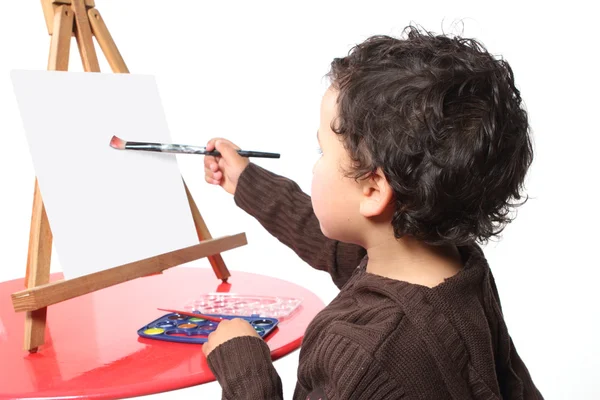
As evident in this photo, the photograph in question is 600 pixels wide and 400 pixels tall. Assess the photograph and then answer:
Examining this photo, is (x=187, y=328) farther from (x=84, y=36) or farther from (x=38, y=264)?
(x=84, y=36)

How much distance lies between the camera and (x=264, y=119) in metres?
2.59

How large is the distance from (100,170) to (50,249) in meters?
0.17

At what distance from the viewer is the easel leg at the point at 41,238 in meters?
1.22

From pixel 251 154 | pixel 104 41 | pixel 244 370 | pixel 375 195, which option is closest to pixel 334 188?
pixel 375 195

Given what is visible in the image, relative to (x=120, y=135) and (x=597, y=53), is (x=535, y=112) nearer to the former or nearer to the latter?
(x=597, y=53)

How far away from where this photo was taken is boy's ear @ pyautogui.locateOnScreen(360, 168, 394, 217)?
1088 mm

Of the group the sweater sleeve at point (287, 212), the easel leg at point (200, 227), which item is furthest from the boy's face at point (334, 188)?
the easel leg at point (200, 227)

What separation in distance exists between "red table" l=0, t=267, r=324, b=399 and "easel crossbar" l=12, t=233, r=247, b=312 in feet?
0.27

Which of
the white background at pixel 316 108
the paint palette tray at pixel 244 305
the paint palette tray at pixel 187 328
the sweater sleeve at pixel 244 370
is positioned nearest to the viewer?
the sweater sleeve at pixel 244 370

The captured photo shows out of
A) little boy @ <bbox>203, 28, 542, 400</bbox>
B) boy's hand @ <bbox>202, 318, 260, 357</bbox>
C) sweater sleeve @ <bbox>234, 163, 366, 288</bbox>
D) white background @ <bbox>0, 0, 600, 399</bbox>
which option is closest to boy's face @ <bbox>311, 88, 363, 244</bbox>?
little boy @ <bbox>203, 28, 542, 400</bbox>

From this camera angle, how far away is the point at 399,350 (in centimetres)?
102

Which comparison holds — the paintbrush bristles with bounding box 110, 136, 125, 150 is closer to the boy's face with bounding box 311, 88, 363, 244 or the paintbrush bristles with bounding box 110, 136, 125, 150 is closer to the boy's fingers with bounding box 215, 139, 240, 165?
the boy's fingers with bounding box 215, 139, 240, 165

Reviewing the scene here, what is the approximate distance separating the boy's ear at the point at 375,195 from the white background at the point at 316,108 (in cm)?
130

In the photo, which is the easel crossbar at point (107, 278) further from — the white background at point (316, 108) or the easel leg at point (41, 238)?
the white background at point (316, 108)
